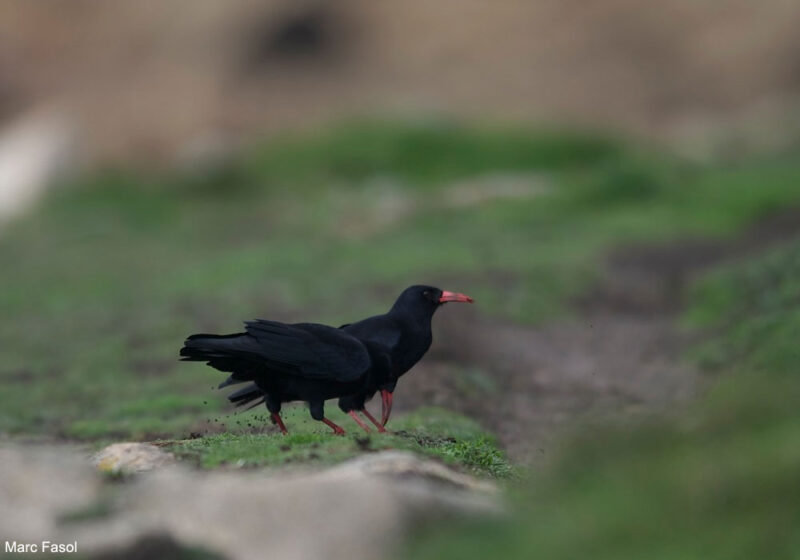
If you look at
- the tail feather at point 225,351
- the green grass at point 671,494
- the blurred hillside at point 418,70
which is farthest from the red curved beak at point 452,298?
the blurred hillside at point 418,70

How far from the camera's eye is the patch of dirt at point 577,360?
13836 mm

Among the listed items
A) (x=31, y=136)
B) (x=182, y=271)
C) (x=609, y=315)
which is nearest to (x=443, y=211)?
(x=182, y=271)

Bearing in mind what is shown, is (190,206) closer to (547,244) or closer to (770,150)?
(547,244)

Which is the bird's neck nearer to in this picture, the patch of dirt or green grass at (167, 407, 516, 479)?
green grass at (167, 407, 516, 479)

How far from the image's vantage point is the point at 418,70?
4053 centimetres

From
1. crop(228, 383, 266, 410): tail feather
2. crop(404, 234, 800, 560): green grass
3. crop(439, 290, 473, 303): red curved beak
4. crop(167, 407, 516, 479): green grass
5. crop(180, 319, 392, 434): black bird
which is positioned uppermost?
crop(439, 290, 473, 303): red curved beak

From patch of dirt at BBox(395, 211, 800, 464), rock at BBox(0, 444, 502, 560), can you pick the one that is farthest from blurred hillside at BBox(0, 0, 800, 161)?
rock at BBox(0, 444, 502, 560)

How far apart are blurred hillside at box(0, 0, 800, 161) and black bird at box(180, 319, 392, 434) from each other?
88.4 feet

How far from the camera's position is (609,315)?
1955 centimetres

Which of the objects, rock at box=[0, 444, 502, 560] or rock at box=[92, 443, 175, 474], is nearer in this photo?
Result: rock at box=[0, 444, 502, 560]

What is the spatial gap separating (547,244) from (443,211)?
4.18 meters

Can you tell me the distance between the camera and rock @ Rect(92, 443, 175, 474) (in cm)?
920

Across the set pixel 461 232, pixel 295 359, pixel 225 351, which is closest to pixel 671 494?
pixel 295 359

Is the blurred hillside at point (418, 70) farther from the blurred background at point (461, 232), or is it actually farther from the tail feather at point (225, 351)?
the tail feather at point (225, 351)
